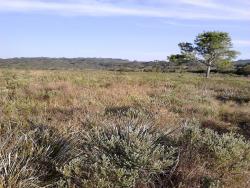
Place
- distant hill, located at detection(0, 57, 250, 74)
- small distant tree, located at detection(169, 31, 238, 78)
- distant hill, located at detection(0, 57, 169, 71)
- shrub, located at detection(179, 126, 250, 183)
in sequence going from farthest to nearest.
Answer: distant hill, located at detection(0, 57, 169, 71), distant hill, located at detection(0, 57, 250, 74), small distant tree, located at detection(169, 31, 238, 78), shrub, located at detection(179, 126, 250, 183)

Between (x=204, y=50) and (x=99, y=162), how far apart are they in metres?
52.4

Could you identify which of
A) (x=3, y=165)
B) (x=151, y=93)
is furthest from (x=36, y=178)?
(x=151, y=93)

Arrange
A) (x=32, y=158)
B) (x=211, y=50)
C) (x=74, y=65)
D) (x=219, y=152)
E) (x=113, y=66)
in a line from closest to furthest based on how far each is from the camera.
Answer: (x=32, y=158) → (x=219, y=152) → (x=211, y=50) → (x=113, y=66) → (x=74, y=65)

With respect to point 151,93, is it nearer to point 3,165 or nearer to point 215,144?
point 215,144

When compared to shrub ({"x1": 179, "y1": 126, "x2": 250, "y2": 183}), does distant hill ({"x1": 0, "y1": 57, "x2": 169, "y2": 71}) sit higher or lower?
lower

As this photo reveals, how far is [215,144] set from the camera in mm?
5445

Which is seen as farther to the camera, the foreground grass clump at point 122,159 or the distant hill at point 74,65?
the distant hill at point 74,65

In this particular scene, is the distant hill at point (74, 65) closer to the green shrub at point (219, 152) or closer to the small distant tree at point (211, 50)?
the small distant tree at point (211, 50)

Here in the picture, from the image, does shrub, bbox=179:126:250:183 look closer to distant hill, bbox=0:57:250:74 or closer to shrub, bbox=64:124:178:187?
shrub, bbox=64:124:178:187

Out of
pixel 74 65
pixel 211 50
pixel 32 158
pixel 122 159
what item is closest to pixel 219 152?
pixel 122 159

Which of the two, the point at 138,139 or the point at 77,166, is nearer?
the point at 77,166

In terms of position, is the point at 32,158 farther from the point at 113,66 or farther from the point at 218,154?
the point at 113,66

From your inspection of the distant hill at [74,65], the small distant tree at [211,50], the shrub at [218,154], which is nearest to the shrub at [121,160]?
the shrub at [218,154]

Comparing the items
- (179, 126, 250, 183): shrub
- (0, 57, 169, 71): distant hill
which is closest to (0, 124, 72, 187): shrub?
(179, 126, 250, 183): shrub
